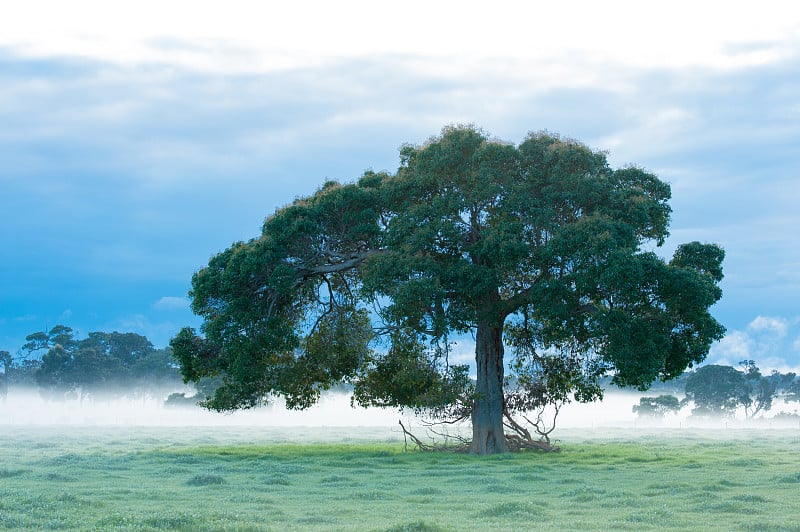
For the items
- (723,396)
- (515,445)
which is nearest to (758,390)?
(723,396)

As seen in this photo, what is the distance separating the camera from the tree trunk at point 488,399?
41562 mm

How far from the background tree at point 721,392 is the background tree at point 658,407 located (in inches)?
91.6

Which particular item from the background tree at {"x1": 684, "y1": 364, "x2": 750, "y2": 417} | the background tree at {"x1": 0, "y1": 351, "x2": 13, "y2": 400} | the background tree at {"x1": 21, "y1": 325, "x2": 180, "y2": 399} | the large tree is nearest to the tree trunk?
the large tree

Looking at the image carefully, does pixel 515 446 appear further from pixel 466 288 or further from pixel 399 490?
pixel 399 490

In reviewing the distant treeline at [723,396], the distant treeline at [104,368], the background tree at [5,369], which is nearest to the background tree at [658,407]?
the distant treeline at [723,396]

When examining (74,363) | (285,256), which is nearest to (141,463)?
(285,256)

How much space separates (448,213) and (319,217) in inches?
254

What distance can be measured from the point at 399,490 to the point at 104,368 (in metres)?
103

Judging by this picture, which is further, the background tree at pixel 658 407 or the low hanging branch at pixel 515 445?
the background tree at pixel 658 407

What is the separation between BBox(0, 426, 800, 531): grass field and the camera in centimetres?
2105

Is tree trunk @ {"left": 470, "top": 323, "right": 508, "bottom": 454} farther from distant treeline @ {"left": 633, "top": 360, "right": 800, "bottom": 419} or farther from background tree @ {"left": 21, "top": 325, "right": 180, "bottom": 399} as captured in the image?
background tree @ {"left": 21, "top": 325, "right": 180, "bottom": 399}

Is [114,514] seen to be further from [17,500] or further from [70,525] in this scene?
[17,500]

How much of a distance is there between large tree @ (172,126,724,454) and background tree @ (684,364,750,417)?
217ft

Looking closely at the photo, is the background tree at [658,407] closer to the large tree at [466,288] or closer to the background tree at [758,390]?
the background tree at [758,390]
